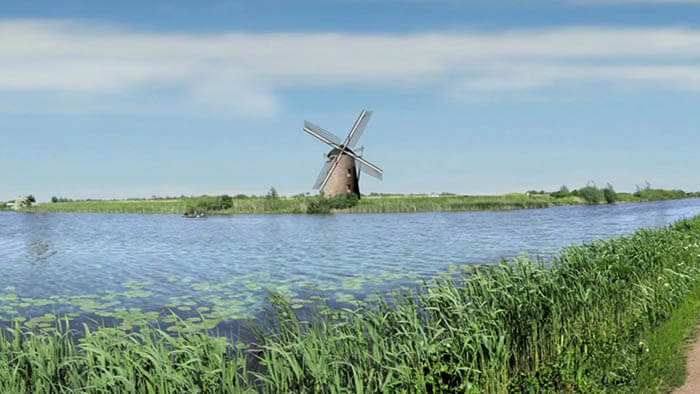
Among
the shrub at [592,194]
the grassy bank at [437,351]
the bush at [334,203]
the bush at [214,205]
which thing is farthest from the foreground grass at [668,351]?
the shrub at [592,194]

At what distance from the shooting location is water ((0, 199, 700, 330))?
11664 millimetres

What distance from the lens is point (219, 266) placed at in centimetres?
1797

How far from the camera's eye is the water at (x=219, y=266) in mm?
11664

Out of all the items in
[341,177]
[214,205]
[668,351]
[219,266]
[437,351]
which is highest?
[341,177]

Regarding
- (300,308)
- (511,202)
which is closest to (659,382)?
(300,308)

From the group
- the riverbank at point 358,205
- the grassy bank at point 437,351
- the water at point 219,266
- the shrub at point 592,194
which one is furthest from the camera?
the shrub at point 592,194

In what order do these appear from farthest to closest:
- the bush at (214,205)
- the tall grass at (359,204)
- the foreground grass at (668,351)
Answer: the bush at (214,205)
the tall grass at (359,204)
the foreground grass at (668,351)

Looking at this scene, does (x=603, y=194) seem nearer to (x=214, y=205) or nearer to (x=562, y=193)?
(x=562, y=193)

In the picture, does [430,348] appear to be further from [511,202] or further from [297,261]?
[511,202]

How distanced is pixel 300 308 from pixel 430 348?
18.8 feet

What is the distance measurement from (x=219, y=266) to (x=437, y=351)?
13.1 meters

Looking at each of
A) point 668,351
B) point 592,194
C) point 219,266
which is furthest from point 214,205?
point 668,351

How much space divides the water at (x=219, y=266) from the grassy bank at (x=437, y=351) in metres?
2.13

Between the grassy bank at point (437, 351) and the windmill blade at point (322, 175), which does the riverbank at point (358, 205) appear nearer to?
the windmill blade at point (322, 175)
